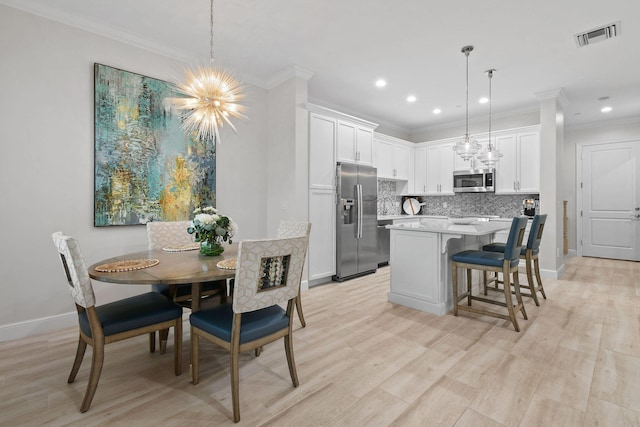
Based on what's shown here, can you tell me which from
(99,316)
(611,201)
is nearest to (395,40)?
(99,316)

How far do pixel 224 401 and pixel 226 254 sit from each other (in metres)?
1.00

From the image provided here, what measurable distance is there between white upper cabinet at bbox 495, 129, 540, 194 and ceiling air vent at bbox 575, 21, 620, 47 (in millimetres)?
2015

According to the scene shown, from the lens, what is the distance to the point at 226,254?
95.5 inches

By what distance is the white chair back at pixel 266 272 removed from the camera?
1.62 meters

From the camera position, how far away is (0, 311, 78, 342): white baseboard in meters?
2.59

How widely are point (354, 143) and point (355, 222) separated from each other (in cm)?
118

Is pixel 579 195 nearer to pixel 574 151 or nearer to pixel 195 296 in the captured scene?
pixel 574 151

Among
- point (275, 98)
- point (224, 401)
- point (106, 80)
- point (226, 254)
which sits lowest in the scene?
point (224, 401)

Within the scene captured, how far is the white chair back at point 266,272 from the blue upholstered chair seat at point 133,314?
24.3 inches

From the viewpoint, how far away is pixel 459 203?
246 inches

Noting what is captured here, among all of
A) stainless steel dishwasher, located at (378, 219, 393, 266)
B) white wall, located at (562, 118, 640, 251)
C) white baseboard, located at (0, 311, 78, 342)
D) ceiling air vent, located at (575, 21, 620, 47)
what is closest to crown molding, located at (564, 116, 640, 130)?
white wall, located at (562, 118, 640, 251)

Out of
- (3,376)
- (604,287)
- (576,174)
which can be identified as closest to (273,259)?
(3,376)

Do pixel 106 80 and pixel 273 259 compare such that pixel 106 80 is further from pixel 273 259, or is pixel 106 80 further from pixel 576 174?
pixel 576 174

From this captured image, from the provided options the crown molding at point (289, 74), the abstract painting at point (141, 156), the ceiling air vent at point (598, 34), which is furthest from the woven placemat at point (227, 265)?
the ceiling air vent at point (598, 34)
